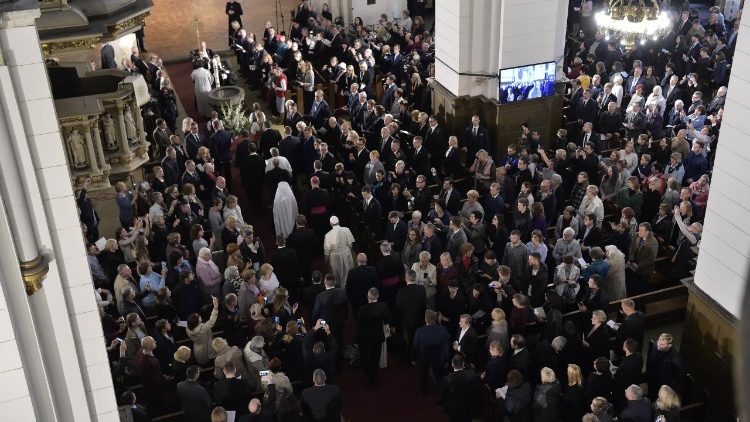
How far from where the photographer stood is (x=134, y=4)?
17594mm

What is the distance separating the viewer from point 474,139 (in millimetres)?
14570

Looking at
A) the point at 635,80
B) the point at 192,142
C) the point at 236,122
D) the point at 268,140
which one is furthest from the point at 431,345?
the point at 635,80

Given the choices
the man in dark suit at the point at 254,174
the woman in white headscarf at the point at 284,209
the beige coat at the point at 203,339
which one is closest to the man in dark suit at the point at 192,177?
the man in dark suit at the point at 254,174

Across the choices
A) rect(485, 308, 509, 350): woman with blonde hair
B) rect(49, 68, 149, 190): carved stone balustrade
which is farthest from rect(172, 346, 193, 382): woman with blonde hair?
rect(49, 68, 149, 190): carved stone balustrade

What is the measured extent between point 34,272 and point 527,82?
1118 cm

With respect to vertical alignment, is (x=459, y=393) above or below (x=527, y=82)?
below

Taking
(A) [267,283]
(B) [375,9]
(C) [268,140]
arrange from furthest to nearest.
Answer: (B) [375,9] < (C) [268,140] < (A) [267,283]

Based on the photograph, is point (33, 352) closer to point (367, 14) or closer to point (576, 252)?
point (576, 252)

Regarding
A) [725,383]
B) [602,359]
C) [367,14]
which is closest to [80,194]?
[602,359]

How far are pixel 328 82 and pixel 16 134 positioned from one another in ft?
43.8

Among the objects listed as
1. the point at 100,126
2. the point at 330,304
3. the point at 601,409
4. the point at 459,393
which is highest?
the point at 100,126

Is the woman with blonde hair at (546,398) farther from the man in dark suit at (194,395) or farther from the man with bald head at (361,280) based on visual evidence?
the man in dark suit at (194,395)

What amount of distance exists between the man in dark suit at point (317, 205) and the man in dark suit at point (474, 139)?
3.28 meters

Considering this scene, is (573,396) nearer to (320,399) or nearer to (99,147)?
(320,399)
